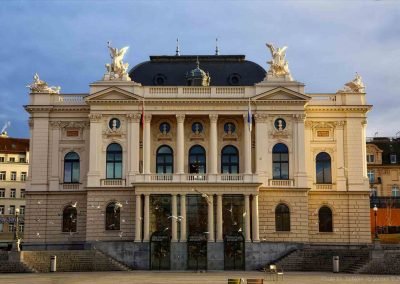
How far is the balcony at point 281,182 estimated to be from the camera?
63969 mm

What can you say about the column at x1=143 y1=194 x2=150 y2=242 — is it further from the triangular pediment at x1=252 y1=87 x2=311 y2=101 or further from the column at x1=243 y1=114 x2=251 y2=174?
the triangular pediment at x1=252 y1=87 x2=311 y2=101

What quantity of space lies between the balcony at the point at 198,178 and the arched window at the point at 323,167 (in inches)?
310

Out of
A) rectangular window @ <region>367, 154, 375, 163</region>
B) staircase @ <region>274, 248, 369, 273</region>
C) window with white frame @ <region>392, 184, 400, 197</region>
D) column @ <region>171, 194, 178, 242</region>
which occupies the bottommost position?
staircase @ <region>274, 248, 369, 273</region>

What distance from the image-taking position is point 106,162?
6506 centimetres

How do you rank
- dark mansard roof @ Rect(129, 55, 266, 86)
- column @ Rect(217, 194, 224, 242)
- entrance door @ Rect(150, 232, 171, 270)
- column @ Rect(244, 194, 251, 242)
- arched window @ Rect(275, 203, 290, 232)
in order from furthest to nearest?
dark mansard roof @ Rect(129, 55, 266, 86)
arched window @ Rect(275, 203, 290, 232)
column @ Rect(244, 194, 251, 242)
column @ Rect(217, 194, 224, 242)
entrance door @ Rect(150, 232, 171, 270)

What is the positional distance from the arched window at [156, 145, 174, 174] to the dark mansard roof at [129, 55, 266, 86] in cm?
665

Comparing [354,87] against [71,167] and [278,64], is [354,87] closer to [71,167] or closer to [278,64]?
[278,64]

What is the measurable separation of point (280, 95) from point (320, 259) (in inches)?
624

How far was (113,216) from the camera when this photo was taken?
209ft

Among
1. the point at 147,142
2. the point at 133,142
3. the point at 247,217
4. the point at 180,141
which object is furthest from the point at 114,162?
the point at 247,217

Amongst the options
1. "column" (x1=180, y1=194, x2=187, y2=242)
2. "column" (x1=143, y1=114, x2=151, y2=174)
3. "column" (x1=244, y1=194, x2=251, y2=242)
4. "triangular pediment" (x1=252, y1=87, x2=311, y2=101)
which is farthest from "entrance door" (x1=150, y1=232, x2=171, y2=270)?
"triangular pediment" (x1=252, y1=87, x2=311, y2=101)

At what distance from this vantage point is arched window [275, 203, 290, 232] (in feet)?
208

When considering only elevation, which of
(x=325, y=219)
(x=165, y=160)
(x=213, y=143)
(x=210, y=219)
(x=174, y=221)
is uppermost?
(x=213, y=143)

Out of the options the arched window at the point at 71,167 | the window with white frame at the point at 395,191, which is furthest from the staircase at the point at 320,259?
the window with white frame at the point at 395,191
